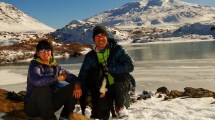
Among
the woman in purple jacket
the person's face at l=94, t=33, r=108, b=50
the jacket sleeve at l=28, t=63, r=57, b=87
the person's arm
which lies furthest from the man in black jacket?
the jacket sleeve at l=28, t=63, r=57, b=87

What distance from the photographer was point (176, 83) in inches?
702

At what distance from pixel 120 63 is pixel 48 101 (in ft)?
5.44

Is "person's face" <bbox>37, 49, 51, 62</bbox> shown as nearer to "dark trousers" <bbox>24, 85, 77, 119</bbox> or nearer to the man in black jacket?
"dark trousers" <bbox>24, 85, 77, 119</bbox>

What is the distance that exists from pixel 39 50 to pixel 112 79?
1638mm

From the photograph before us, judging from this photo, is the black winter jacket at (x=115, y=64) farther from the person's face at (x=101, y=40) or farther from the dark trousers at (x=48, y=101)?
the dark trousers at (x=48, y=101)

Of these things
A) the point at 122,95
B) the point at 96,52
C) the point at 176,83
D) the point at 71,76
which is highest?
the point at 96,52

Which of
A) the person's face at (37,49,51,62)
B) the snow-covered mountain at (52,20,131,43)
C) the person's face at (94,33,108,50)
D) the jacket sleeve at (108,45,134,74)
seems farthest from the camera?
the snow-covered mountain at (52,20,131,43)

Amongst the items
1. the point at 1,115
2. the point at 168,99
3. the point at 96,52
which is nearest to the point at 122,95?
the point at 96,52

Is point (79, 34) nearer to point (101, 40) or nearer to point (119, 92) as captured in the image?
point (101, 40)

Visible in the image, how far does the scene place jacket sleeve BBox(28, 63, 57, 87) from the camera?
635 cm

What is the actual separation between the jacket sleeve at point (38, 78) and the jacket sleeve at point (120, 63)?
4.31ft

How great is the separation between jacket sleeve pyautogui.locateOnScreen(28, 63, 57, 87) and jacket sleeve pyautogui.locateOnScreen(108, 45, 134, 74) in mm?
1315

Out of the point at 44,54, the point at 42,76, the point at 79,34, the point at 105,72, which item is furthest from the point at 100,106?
the point at 79,34

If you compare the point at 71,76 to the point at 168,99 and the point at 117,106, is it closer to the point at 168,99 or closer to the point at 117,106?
the point at 117,106
